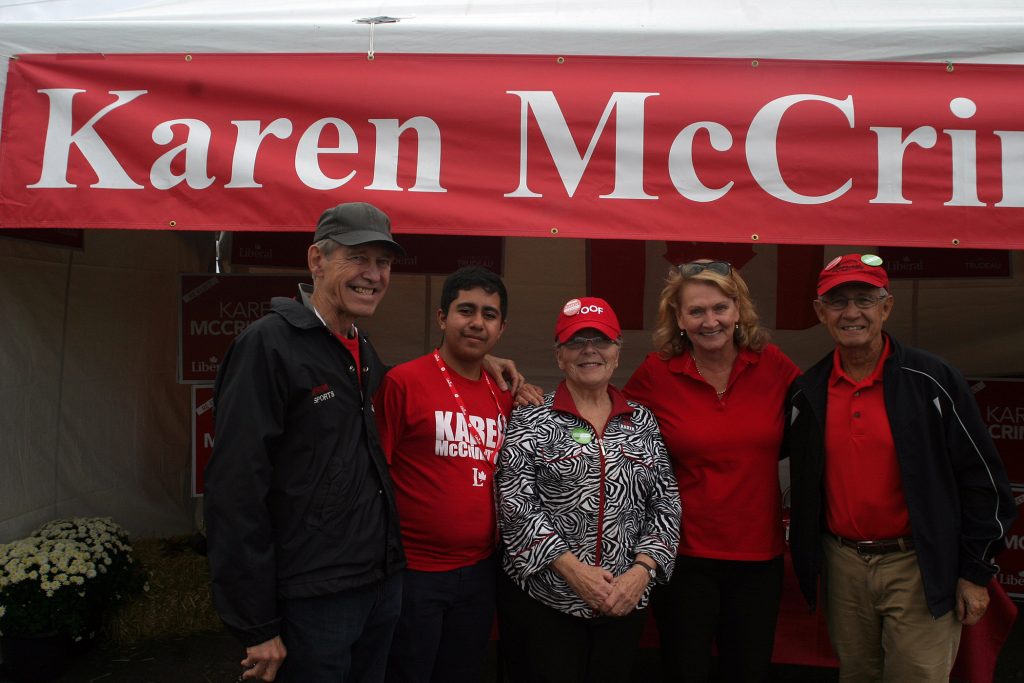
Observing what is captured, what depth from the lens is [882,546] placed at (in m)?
2.35

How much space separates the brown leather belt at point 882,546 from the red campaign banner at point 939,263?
2.84 metres

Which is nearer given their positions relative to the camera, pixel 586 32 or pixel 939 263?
pixel 586 32

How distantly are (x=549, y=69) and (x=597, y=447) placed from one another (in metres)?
1.48

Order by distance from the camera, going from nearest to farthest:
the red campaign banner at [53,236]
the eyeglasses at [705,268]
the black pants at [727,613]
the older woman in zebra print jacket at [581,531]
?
the older woman in zebra print jacket at [581,531] < the black pants at [727,613] < the eyeglasses at [705,268] < the red campaign banner at [53,236]

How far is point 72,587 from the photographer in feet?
11.4

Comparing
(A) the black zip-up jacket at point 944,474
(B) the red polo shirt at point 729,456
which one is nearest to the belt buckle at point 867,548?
(A) the black zip-up jacket at point 944,474

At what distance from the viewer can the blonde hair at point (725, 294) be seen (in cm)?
253

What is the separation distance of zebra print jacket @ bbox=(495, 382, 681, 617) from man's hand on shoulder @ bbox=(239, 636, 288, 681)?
2.37ft

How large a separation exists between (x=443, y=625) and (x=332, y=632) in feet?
1.67

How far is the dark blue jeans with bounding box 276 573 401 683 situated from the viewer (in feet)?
6.31

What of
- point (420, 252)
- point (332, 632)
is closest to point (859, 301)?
point (332, 632)

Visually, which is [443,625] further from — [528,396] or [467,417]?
[528,396]

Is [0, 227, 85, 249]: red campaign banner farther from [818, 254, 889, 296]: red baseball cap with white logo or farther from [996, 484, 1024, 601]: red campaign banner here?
[996, 484, 1024, 601]: red campaign banner

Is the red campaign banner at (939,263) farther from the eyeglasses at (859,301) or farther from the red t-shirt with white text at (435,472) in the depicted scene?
the red t-shirt with white text at (435,472)
